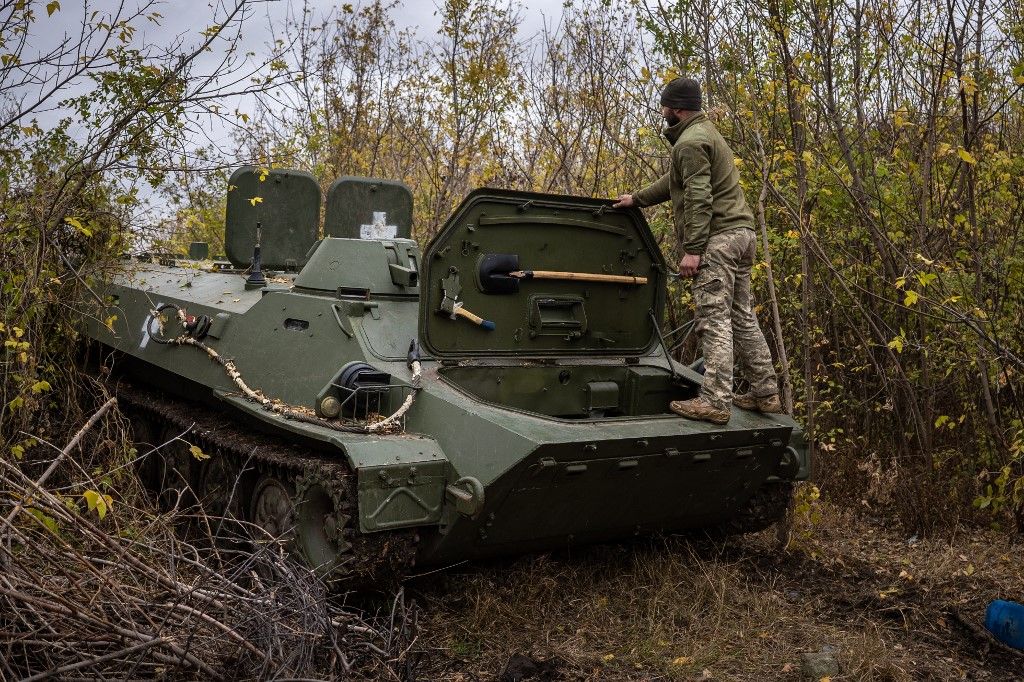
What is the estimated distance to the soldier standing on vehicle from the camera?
6.06 meters

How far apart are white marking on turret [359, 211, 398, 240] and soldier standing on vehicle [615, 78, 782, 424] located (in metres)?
2.68

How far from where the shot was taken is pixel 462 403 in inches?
216

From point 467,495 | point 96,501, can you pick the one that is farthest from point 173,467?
point 96,501

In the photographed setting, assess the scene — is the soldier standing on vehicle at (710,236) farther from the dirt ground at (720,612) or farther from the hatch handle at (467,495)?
the hatch handle at (467,495)

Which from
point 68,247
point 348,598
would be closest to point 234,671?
point 348,598

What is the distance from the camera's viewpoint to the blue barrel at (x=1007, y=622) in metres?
5.51

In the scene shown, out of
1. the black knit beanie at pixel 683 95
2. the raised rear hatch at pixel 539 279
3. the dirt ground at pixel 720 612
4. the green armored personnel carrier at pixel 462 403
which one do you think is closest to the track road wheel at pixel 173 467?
the green armored personnel carrier at pixel 462 403

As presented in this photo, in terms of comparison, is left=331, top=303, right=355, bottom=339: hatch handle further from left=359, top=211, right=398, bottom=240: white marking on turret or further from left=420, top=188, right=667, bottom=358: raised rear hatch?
left=359, top=211, right=398, bottom=240: white marking on turret

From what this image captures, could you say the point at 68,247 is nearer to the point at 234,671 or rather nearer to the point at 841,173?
the point at 234,671

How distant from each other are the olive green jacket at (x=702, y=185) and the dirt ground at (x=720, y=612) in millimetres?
1880

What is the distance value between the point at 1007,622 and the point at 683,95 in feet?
10.4

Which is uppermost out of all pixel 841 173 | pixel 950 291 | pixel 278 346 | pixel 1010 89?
pixel 1010 89

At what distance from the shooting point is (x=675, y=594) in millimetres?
6051

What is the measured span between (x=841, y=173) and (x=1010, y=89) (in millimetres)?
1472
